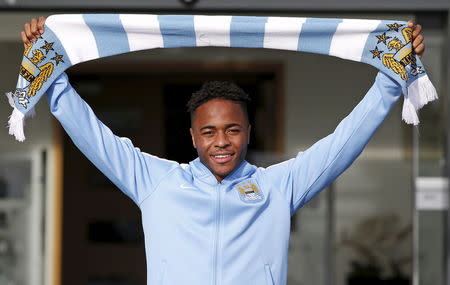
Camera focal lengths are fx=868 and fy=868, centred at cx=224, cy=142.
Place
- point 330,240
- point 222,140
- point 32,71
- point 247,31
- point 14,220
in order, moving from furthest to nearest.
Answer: point 330,240 → point 14,220 → point 247,31 → point 32,71 → point 222,140

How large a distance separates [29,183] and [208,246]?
165 inches

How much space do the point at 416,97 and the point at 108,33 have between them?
99 centimetres

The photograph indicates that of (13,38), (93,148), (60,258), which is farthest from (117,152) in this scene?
(60,258)

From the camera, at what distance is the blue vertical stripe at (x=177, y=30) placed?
8.92 feet

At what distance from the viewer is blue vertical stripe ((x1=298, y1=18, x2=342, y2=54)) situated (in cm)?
272

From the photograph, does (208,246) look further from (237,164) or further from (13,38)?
(13,38)

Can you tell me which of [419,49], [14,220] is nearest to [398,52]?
[419,49]

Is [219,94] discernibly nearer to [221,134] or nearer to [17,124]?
[221,134]

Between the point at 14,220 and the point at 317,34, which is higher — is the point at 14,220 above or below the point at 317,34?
below

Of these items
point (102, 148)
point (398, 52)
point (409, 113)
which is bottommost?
point (102, 148)

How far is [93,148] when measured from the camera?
8.24 ft

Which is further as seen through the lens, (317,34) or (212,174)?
(317,34)

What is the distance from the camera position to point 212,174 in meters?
2.55

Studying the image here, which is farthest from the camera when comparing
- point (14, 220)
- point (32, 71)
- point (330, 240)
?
point (330, 240)
